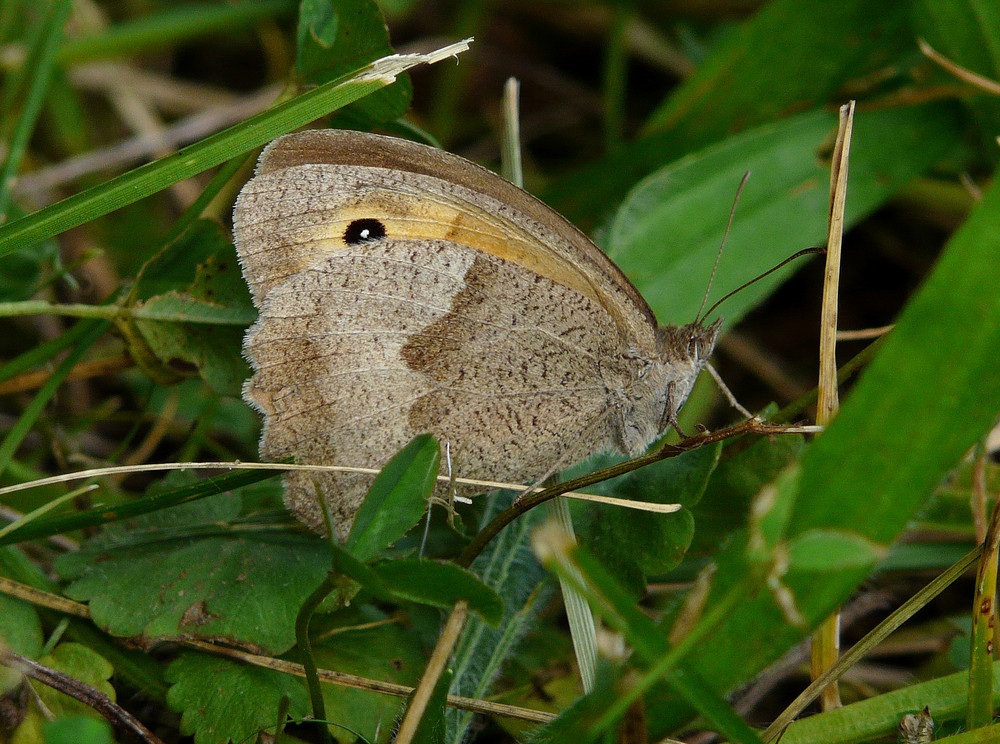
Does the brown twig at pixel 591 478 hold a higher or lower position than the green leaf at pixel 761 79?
lower

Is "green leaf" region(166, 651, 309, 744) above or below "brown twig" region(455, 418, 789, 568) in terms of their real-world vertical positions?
below

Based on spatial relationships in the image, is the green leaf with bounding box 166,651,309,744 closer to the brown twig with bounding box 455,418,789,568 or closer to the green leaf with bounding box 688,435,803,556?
the brown twig with bounding box 455,418,789,568

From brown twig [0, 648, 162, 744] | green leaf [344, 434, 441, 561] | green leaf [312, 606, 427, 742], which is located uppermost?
green leaf [344, 434, 441, 561]

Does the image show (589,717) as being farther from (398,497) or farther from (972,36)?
(972,36)

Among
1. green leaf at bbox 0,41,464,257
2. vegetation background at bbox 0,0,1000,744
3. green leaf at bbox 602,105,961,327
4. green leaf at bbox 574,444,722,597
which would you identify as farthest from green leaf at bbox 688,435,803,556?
green leaf at bbox 0,41,464,257

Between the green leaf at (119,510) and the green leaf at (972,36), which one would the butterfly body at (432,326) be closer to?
the green leaf at (119,510)

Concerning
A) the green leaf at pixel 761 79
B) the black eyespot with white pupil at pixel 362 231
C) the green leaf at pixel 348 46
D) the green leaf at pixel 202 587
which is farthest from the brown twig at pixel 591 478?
the green leaf at pixel 761 79

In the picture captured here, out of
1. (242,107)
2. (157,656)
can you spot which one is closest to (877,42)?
(242,107)
